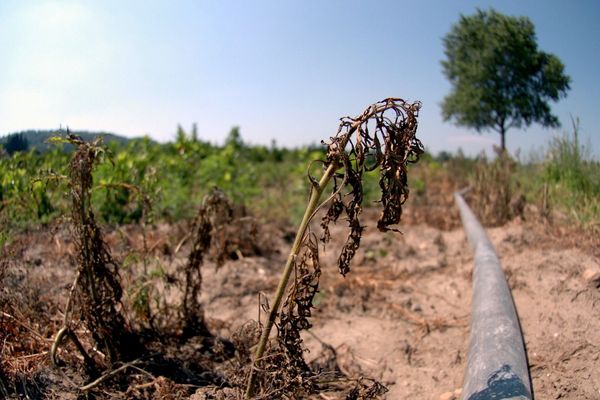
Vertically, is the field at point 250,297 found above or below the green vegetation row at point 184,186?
below

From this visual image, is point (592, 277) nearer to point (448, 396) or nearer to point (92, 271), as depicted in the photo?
point (448, 396)

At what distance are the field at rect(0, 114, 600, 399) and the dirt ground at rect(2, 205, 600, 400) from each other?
0.05 ft

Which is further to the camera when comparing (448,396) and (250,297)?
(250,297)

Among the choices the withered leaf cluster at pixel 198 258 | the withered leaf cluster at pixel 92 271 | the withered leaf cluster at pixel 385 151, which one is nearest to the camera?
the withered leaf cluster at pixel 385 151

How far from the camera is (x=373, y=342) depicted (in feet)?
11.2

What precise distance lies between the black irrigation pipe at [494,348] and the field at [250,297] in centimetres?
29

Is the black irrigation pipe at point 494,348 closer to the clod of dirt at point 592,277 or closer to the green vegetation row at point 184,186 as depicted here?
the clod of dirt at point 592,277

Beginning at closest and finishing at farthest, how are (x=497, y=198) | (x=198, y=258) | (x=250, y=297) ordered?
1. (x=198, y=258)
2. (x=250, y=297)
3. (x=497, y=198)

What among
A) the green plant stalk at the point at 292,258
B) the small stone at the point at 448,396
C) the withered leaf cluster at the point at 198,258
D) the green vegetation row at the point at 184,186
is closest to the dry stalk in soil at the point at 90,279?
the green vegetation row at the point at 184,186

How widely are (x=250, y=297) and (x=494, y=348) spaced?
237 cm

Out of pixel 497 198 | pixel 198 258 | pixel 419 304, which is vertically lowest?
pixel 419 304

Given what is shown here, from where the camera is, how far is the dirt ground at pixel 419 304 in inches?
105

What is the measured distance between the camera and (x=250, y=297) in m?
4.25

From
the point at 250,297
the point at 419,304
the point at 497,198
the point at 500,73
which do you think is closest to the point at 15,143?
the point at 250,297
